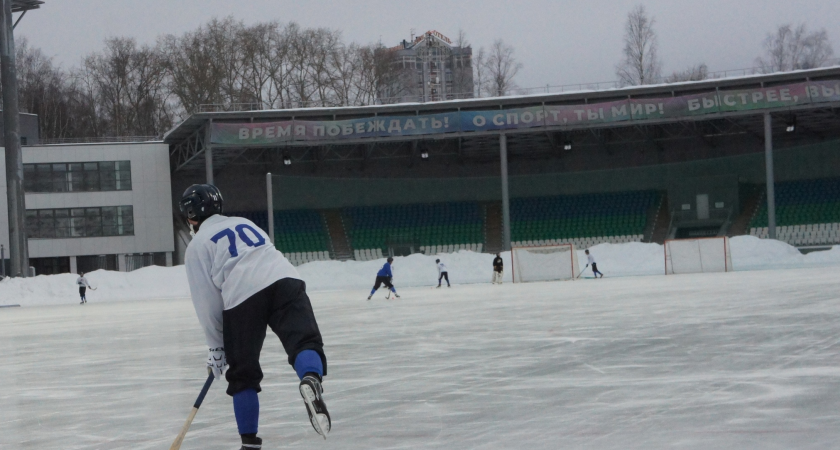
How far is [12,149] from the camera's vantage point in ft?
123

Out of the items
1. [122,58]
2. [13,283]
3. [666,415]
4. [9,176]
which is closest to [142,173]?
[9,176]

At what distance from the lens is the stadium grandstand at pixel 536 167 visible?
40844 mm

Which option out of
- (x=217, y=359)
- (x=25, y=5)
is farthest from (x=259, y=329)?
(x=25, y=5)

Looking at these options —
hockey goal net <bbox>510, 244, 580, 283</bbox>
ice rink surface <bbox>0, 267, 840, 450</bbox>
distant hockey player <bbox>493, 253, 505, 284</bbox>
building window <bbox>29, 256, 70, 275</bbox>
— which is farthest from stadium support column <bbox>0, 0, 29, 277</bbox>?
A: ice rink surface <bbox>0, 267, 840, 450</bbox>

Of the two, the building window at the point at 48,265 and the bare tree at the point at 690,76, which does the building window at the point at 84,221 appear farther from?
the bare tree at the point at 690,76

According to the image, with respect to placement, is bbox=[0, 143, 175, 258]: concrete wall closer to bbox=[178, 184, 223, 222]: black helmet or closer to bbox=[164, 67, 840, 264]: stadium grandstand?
bbox=[164, 67, 840, 264]: stadium grandstand

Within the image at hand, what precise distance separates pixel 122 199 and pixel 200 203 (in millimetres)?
42650

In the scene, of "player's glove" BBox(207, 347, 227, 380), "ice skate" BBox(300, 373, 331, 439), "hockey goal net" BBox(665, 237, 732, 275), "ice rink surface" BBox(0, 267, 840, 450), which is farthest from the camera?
"hockey goal net" BBox(665, 237, 732, 275)

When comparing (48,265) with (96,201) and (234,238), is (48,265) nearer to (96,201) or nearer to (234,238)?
(96,201)

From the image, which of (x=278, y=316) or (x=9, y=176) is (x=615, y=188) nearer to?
(x=9, y=176)

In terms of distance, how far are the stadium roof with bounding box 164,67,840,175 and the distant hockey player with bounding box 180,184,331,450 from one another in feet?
120

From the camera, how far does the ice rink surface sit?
5242mm

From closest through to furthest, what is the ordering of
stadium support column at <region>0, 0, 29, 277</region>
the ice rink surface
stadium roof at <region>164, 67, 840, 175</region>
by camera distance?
the ice rink surface → stadium support column at <region>0, 0, 29, 277</region> → stadium roof at <region>164, 67, 840, 175</region>

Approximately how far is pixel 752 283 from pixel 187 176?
34.5m
